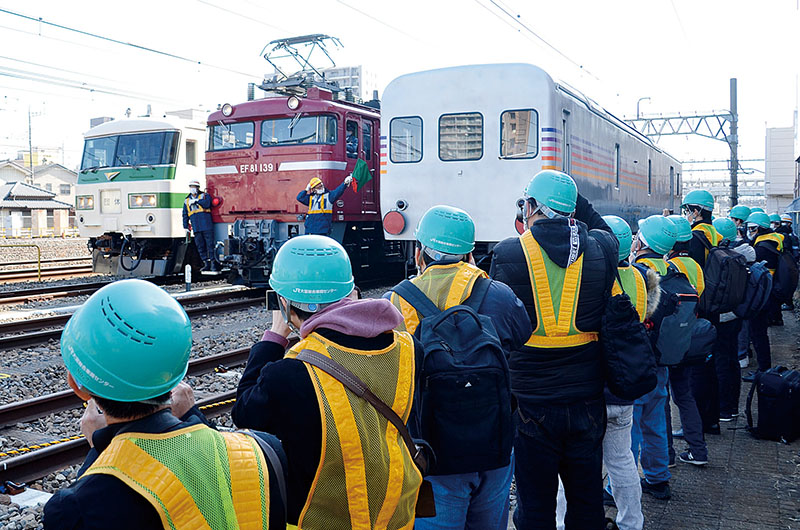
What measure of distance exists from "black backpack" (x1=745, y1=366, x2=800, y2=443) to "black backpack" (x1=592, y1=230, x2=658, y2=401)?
3.15 m

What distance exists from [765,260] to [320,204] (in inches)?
278

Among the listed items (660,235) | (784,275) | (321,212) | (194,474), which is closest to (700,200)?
(660,235)

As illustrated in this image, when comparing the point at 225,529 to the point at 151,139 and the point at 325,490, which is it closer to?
the point at 325,490

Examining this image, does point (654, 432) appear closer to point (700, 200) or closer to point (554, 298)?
point (554, 298)

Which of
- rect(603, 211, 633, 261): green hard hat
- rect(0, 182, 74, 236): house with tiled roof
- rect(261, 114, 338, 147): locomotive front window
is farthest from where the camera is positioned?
rect(0, 182, 74, 236): house with tiled roof

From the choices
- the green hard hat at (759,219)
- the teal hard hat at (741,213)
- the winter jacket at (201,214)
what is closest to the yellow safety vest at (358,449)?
the teal hard hat at (741,213)

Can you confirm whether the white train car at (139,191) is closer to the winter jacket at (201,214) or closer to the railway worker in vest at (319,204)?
the winter jacket at (201,214)

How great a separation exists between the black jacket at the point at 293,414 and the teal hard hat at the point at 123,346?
44cm

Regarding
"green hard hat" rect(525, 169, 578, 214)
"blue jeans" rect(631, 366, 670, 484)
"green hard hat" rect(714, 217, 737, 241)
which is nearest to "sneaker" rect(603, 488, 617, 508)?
"blue jeans" rect(631, 366, 670, 484)

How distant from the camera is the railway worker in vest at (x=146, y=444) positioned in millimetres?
1499

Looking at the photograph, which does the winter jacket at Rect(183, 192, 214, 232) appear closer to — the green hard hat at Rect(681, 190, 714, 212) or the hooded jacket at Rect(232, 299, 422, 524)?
the green hard hat at Rect(681, 190, 714, 212)

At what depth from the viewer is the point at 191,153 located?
1552 centimetres

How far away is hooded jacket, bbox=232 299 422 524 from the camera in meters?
2.06

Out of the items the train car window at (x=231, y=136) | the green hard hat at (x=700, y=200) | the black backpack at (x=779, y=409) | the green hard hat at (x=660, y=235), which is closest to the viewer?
the green hard hat at (x=660, y=235)
